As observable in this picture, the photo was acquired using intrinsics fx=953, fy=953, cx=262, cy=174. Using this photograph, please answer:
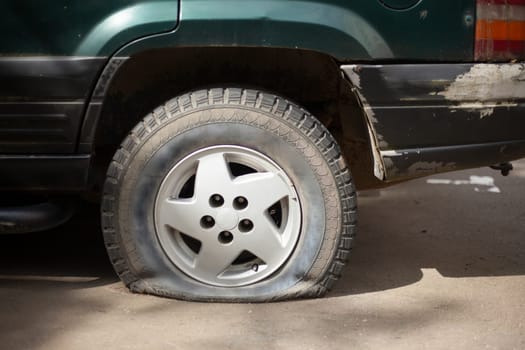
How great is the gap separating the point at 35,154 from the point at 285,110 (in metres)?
0.97

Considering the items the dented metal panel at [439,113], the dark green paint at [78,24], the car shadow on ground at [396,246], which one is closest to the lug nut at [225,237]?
the car shadow on ground at [396,246]

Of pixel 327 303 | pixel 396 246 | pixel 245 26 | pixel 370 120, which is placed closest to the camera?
pixel 245 26

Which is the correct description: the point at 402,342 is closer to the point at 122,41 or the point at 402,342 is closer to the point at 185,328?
the point at 185,328

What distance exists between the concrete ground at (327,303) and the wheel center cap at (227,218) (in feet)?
1.08

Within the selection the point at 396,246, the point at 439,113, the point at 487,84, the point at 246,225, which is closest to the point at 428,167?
the point at 439,113

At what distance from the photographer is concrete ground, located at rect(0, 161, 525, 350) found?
11.1 feet

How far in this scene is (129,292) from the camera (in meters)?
3.83

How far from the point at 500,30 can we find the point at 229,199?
1188 mm

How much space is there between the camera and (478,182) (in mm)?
6062

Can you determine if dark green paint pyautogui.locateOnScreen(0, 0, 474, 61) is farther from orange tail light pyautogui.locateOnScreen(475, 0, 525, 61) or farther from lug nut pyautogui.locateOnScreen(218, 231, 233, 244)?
lug nut pyautogui.locateOnScreen(218, 231, 233, 244)

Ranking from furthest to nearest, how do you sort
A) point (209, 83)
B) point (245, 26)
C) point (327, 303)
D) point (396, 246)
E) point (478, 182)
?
point (478, 182), point (396, 246), point (209, 83), point (327, 303), point (245, 26)

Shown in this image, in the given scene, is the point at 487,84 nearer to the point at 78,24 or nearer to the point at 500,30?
the point at 500,30

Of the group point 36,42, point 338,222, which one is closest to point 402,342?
point 338,222

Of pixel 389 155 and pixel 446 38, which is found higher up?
pixel 446 38
